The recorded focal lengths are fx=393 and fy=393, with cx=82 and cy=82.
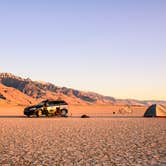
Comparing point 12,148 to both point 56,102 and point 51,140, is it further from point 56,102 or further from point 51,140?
point 56,102

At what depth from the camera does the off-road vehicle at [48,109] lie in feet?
121

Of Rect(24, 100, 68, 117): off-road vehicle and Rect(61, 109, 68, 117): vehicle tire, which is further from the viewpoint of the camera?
Rect(61, 109, 68, 117): vehicle tire

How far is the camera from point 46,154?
12609mm

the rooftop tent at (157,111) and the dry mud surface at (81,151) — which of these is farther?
the rooftop tent at (157,111)

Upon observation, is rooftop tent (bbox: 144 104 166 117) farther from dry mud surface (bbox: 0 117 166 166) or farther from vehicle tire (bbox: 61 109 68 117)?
dry mud surface (bbox: 0 117 166 166)

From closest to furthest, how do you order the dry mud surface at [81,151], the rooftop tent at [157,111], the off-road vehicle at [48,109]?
the dry mud surface at [81,151]
the off-road vehicle at [48,109]
the rooftop tent at [157,111]

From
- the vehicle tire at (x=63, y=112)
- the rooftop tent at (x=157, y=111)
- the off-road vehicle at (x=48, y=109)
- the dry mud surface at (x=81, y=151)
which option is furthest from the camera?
the rooftop tent at (x=157, y=111)

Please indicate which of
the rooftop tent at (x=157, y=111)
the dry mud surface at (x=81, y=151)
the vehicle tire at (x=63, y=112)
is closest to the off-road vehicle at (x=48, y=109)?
the vehicle tire at (x=63, y=112)

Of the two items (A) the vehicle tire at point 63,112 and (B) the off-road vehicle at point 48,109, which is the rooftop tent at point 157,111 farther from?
(B) the off-road vehicle at point 48,109

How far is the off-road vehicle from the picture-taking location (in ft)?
121

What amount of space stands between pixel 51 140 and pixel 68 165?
6.16 m

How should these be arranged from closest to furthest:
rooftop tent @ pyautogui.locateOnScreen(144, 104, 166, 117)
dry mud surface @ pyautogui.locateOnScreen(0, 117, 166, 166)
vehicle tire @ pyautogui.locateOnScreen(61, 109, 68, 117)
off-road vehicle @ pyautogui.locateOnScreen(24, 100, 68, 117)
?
1. dry mud surface @ pyautogui.locateOnScreen(0, 117, 166, 166)
2. off-road vehicle @ pyautogui.locateOnScreen(24, 100, 68, 117)
3. vehicle tire @ pyautogui.locateOnScreen(61, 109, 68, 117)
4. rooftop tent @ pyautogui.locateOnScreen(144, 104, 166, 117)

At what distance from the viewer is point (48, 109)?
37.0 m

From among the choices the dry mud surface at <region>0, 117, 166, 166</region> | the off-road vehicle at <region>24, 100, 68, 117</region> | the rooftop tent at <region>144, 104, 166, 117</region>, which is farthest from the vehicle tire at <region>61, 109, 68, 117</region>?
the dry mud surface at <region>0, 117, 166, 166</region>
